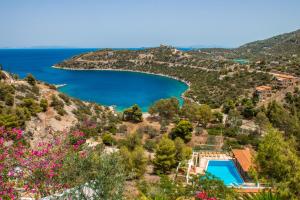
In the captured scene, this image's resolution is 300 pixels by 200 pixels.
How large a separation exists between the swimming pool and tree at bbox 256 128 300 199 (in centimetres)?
673

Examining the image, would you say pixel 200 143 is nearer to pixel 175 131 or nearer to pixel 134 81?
pixel 175 131

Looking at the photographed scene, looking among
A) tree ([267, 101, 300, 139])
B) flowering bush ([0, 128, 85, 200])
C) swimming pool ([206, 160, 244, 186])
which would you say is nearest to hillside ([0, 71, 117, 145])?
swimming pool ([206, 160, 244, 186])

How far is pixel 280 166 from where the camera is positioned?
9.77m

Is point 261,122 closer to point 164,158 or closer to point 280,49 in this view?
point 164,158

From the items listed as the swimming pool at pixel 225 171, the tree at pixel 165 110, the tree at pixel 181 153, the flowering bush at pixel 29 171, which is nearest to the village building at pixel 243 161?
the swimming pool at pixel 225 171

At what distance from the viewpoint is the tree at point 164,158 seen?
1830cm

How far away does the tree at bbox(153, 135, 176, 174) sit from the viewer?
60.0 feet

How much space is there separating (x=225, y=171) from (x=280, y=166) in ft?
31.2

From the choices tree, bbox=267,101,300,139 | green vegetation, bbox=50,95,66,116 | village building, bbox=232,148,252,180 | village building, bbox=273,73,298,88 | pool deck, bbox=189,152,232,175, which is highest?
village building, bbox=273,73,298,88

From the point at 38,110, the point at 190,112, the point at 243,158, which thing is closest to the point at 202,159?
the point at 243,158

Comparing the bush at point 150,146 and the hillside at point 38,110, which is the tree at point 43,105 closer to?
the hillside at point 38,110

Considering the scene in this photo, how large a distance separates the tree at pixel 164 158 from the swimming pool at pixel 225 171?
101 inches

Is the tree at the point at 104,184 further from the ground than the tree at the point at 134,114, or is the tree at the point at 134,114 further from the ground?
the tree at the point at 104,184

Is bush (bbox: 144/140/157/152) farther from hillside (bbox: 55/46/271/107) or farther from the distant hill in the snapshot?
the distant hill
